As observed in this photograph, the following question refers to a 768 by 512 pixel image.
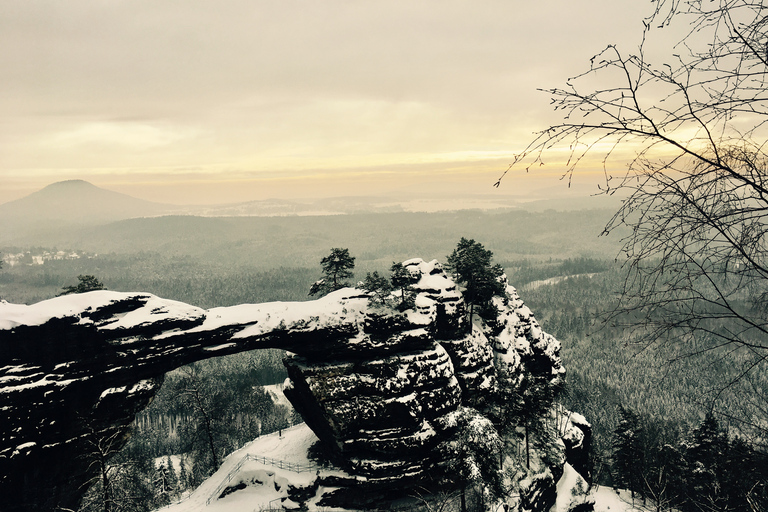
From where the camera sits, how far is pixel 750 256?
429 centimetres

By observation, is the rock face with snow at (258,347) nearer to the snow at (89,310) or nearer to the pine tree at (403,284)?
the snow at (89,310)

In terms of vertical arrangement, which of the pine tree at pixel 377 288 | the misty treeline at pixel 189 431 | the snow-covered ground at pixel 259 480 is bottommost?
the misty treeline at pixel 189 431

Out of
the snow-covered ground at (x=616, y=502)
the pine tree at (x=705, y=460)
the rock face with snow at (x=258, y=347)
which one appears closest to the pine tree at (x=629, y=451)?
the snow-covered ground at (x=616, y=502)

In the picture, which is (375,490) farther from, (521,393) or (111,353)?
(111,353)

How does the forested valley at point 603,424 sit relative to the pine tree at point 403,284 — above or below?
below

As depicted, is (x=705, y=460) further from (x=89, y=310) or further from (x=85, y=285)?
(x=85, y=285)

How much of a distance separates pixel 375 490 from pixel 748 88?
95.0 ft

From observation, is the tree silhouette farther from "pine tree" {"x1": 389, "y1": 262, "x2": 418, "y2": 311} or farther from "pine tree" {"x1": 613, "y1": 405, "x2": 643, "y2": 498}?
"pine tree" {"x1": 613, "y1": 405, "x2": 643, "y2": 498}

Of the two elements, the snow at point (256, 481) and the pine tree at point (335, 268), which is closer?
the snow at point (256, 481)

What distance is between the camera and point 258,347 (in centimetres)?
2622

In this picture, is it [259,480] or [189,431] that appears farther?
[189,431]

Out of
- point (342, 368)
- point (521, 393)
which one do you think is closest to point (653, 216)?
point (342, 368)

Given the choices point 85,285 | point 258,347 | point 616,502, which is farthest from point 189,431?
point 616,502

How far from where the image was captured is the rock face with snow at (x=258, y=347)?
20.3m
